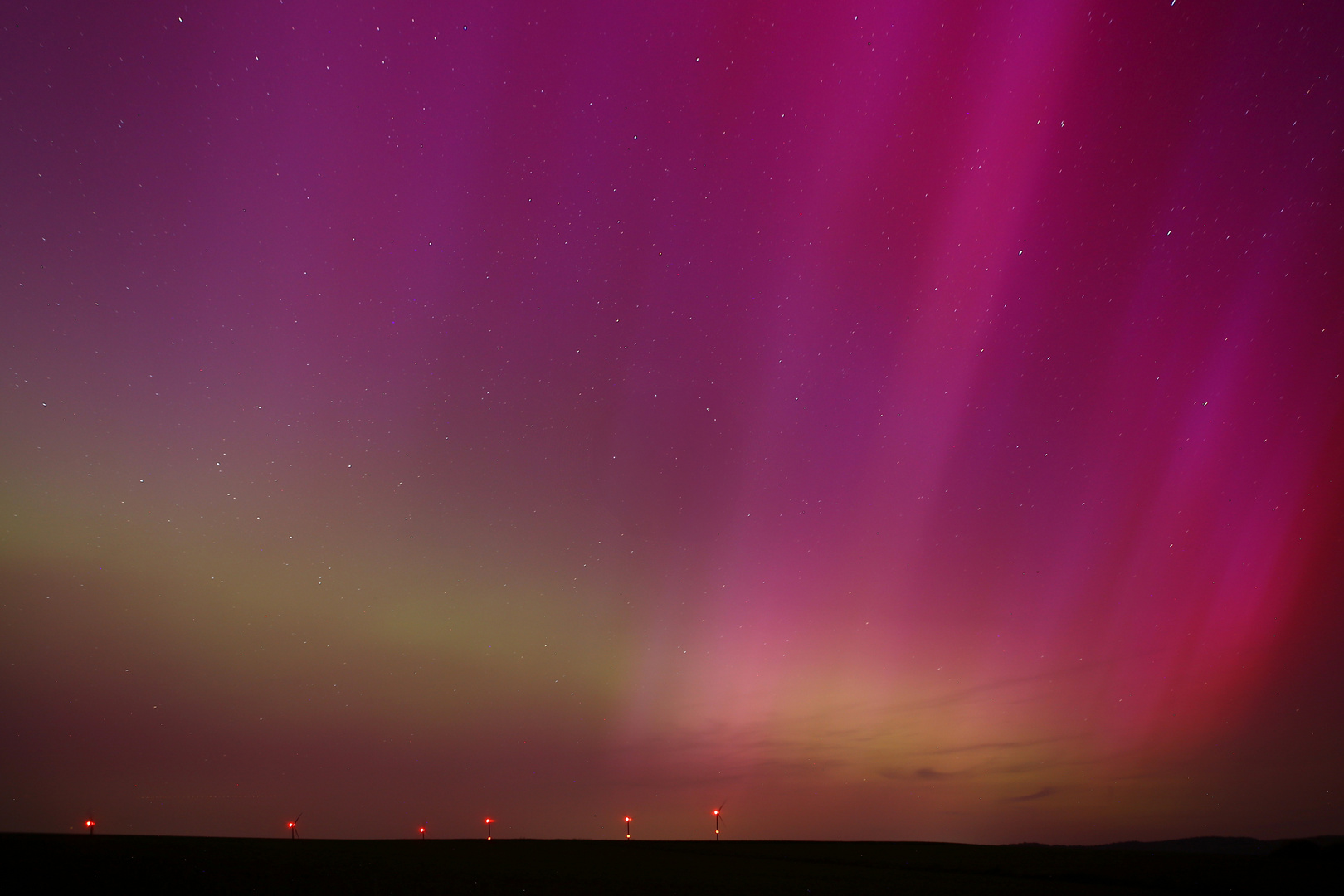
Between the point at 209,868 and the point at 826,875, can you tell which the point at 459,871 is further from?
the point at 826,875

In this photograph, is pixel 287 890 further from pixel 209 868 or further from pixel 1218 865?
pixel 1218 865

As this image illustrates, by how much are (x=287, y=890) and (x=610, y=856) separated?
3754 centimetres

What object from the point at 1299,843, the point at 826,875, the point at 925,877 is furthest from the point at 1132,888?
the point at 1299,843

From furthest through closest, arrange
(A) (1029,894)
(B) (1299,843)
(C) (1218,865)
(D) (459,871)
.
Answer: (B) (1299,843) < (C) (1218,865) < (A) (1029,894) < (D) (459,871)

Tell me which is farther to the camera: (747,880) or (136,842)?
(136,842)

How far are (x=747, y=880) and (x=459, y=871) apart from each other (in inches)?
551

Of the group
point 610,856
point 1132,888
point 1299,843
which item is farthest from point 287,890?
point 1299,843

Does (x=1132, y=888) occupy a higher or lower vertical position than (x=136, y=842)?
lower

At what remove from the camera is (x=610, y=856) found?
197 ft

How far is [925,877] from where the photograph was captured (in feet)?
165

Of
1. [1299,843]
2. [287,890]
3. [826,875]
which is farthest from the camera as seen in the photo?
[1299,843]

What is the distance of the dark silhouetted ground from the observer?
94.3 ft

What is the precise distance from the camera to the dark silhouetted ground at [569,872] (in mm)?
28750

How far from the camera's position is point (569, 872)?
42.1m
